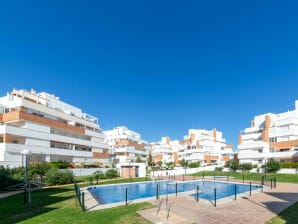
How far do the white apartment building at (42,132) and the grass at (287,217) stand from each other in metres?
30.6

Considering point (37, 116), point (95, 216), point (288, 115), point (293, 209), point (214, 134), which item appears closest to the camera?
point (95, 216)

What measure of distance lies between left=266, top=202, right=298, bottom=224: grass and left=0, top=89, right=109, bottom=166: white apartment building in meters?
30.6

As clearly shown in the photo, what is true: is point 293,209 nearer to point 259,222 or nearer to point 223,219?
point 259,222

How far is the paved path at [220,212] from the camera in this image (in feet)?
33.5

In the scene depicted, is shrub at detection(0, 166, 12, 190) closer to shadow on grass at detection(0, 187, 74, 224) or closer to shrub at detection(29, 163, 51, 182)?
shrub at detection(29, 163, 51, 182)

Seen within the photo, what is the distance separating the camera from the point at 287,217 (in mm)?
10609

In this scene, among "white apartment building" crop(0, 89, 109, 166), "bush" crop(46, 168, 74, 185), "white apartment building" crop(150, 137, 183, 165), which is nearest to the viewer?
"bush" crop(46, 168, 74, 185)

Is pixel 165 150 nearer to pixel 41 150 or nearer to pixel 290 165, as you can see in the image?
pixel 290 165

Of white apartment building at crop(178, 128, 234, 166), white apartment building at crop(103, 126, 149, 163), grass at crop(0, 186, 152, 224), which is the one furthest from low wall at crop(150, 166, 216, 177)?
grass at crop(0, 186, 152, 224)

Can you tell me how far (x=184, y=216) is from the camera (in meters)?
10.9

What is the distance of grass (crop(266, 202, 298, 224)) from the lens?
32.6 feet

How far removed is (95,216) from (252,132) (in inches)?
2302

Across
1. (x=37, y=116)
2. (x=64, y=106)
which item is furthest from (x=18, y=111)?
(x=64, y=106)

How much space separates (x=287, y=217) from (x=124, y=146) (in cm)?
6398
